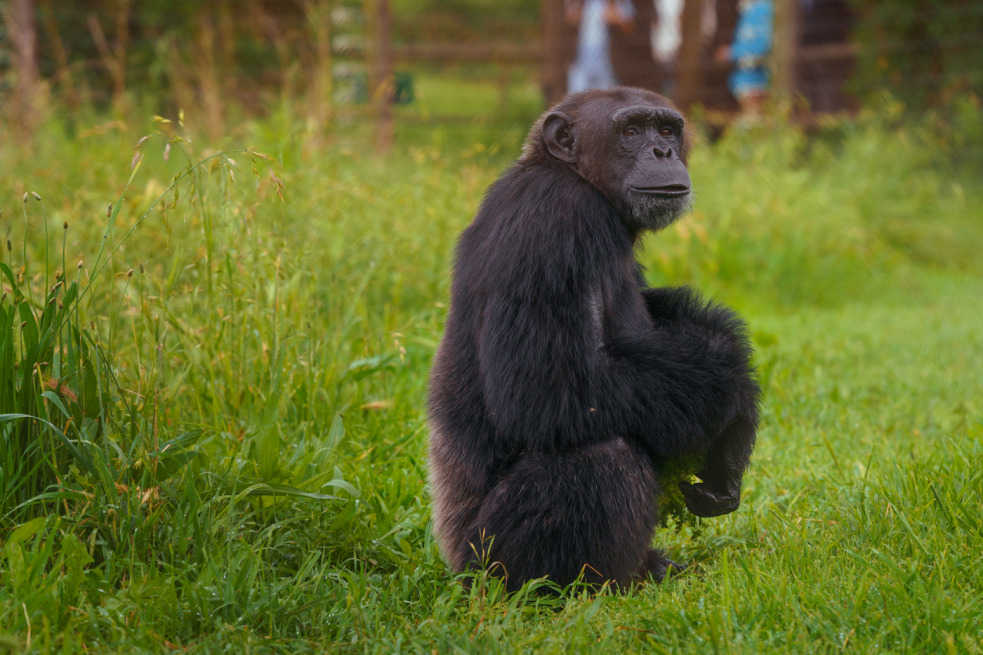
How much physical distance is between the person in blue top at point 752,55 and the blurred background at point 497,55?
0.10 meters

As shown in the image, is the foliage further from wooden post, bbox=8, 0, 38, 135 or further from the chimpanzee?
the chimpanzee

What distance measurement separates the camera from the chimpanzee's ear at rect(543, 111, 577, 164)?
3.08 m

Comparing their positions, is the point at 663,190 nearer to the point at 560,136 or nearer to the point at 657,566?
the point at 560,136

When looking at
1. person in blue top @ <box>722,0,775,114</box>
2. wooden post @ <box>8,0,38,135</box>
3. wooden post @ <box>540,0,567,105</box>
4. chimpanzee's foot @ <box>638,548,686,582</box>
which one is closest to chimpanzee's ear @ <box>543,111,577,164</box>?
chimpanzee's foot @ <box>638,548,686,582</box>

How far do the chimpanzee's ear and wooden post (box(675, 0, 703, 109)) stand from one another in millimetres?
9302

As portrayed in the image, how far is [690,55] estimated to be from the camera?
1248 cm

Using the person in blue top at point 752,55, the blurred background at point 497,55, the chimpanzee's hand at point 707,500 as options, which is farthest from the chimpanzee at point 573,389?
the person in blue top at point 752,55

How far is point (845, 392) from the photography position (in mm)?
4832

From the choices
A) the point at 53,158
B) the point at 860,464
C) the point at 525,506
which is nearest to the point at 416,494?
the point at 525,506

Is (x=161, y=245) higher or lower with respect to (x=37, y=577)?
higher

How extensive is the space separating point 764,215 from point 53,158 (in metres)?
5.52

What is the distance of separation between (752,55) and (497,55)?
3.20 m

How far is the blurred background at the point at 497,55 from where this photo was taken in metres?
10.1

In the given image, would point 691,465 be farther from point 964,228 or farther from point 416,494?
point 964,228
